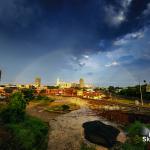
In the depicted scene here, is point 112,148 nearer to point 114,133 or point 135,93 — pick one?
point 114,133

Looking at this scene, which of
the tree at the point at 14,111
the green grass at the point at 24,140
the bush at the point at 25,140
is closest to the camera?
the green grass at the point at 24,140

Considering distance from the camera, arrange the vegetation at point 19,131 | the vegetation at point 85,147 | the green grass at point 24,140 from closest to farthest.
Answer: the green grass at point 24,140, the vegetation at point 19,131, the vegetation at point 85,147

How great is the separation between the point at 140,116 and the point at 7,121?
936 inches

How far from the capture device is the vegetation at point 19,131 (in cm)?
2397

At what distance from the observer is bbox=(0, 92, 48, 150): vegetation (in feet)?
78.7

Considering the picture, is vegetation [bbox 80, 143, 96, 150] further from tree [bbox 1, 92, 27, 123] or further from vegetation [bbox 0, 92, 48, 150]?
tree [bbox 1, 92, 27, 123]

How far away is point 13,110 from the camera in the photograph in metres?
35.5

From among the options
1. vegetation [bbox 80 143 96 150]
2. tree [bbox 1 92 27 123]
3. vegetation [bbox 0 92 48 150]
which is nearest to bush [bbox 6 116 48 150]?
vegetation [bbox 0 92 48 150]

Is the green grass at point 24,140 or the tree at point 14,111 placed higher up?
the tree at point 14,111

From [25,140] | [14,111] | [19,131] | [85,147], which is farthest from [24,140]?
[14,111]

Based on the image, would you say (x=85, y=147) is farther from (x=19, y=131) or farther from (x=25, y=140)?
(x=19, y=131)

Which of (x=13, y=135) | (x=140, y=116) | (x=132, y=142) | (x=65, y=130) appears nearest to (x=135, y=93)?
(x=140, y=116)

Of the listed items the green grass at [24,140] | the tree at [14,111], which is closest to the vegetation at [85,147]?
the green grass at [24,140]

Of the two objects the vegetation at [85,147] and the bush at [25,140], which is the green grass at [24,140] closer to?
the bush at [25,140]
